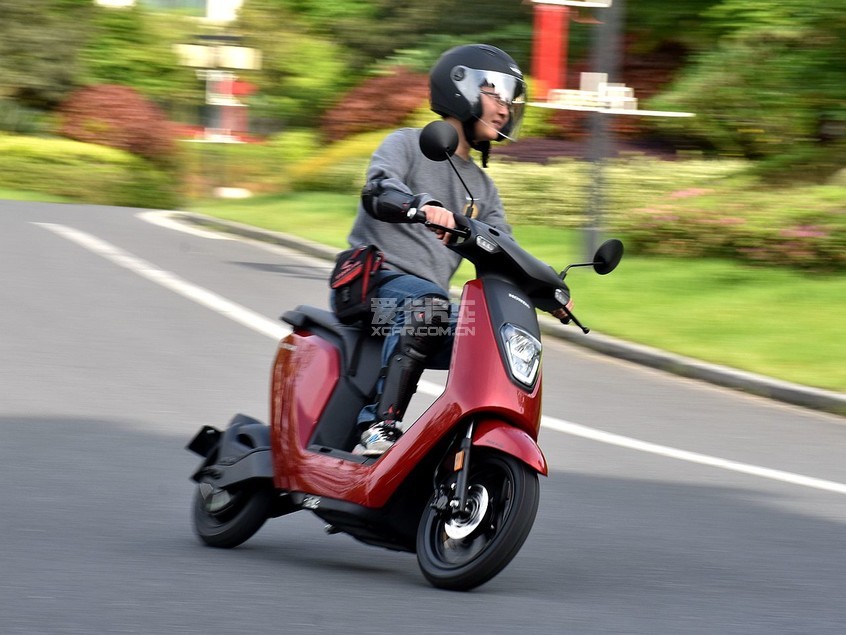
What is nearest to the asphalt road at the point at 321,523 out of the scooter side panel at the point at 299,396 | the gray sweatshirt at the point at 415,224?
the scooter side panel at the point at 299,396

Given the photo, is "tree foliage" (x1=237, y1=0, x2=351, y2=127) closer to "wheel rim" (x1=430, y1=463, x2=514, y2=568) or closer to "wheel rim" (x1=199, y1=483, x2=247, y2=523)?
"wheel rim" (x1=199, y1=483, x2=247, y2=523)

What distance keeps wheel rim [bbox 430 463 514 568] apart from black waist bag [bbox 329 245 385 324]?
0.85 metres

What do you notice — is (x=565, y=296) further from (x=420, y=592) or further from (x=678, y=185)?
(x=678, y=185)

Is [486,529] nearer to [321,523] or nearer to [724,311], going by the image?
[321,523]

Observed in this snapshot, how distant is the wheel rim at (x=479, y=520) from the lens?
14.9 feet

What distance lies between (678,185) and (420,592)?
1580 centimetres

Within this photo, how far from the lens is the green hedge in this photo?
2794cm

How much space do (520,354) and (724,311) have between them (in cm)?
883

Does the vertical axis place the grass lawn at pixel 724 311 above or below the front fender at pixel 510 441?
below

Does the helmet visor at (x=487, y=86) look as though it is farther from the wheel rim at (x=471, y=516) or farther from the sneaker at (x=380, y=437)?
the wheel rim at (x=471, y=516)

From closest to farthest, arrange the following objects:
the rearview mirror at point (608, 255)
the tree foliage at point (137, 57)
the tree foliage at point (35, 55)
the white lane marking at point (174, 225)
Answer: the rearview mirror at point (608, 255), the white lane marking at point (174, 225), the tree foliage at point (35, 55), the tree foliage at point (137, 57)

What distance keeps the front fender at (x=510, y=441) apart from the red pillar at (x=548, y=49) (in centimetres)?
2279

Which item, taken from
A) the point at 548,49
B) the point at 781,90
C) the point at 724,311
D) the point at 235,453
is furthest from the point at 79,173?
the point at 235,453

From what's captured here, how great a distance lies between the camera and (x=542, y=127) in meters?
25.7
